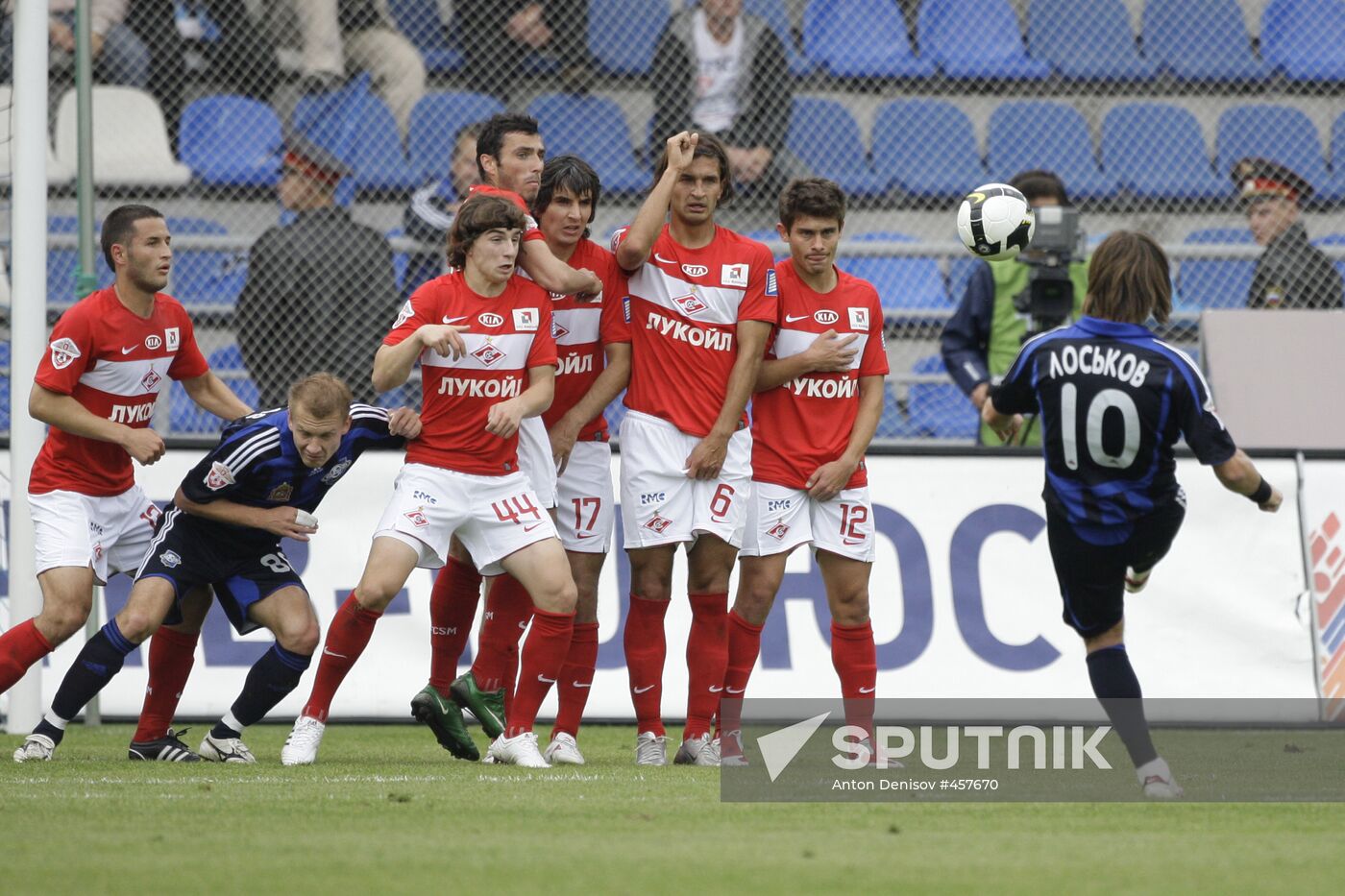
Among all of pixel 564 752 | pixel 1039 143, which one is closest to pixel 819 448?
pixel 564 752

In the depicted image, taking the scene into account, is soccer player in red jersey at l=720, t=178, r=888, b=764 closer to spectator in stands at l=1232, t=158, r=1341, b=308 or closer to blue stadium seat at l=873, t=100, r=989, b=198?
spectator in stands at l=1232, t=158, r=1341, b=308

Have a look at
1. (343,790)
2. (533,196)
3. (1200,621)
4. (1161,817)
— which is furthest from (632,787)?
(1200,621)

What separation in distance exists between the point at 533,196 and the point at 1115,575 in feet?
8.50

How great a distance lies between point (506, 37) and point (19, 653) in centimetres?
592

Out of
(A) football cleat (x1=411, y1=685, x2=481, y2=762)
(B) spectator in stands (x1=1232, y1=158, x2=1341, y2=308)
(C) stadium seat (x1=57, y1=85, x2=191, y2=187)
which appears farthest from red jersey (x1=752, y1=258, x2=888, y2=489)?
(C) stadium seat (x1=57, y1=85, x2=191, y2=187)

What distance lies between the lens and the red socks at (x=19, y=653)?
6797 mm

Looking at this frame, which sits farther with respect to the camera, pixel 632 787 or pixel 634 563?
pixel 634 563

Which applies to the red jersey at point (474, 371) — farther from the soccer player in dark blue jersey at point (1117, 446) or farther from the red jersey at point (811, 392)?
the soccer player in dark blue jersey at point (1117, 446)

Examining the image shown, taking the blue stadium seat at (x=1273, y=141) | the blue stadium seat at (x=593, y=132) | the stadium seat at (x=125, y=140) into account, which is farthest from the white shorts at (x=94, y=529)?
the blue stadium seat at (x=1273, y=141)

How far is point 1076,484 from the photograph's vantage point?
5758 millimetres

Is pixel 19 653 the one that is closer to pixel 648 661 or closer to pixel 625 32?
pixel 648 661

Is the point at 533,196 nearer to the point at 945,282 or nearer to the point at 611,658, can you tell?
the point at 611,658

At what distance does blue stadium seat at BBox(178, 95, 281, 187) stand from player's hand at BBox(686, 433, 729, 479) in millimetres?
5564

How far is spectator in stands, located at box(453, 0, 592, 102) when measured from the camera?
37.4 ft
